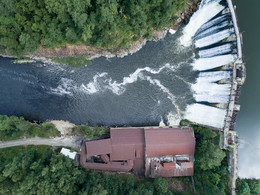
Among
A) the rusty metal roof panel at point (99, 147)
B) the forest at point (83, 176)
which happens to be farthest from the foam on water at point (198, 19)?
the rusty metal roof panel at point (99, 147)

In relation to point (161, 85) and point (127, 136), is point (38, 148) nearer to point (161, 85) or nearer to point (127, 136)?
point (127, 136)

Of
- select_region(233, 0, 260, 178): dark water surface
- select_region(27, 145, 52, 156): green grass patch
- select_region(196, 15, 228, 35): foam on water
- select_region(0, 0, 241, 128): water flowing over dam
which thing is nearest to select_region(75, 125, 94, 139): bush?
select_region(0, 0, 241, 128): water flowing over dam

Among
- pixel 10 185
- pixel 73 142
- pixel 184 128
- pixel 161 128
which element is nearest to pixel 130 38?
pixel 161 128

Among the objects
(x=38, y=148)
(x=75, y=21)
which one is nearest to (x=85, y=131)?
(x=38, y=148)

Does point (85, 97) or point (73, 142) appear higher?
point (85, 97)

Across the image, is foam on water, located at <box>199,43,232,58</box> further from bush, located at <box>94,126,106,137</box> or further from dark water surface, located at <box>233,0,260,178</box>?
bush, located at <box>94,126,106,137</box>

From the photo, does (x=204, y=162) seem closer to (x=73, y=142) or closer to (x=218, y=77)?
(x=218, y=77)

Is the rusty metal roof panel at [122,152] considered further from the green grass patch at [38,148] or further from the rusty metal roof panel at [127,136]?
the green grass patch at [38,148]
